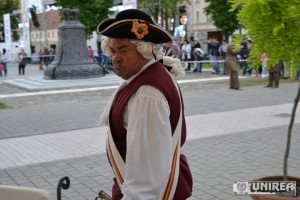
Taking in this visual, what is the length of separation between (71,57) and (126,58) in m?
17.5

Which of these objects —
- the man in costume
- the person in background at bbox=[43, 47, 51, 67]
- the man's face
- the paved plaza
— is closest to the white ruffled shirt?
the man in costume

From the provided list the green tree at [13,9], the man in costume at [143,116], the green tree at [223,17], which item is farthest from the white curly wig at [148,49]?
the green tree at [13,9]

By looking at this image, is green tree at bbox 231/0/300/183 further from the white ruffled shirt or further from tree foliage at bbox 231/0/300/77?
the white ruffled shirt

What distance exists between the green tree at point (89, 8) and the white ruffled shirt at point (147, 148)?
32.4 m

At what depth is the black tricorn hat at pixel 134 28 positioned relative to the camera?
6.66 feet

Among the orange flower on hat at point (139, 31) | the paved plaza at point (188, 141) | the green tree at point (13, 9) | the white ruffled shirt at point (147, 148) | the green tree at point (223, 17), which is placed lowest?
the paved plaza at point (188, 141)

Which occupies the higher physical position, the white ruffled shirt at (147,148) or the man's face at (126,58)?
the man's face at (126,58)

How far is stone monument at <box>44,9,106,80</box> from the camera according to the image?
1892 cm

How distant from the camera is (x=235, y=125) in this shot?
8.66 metres

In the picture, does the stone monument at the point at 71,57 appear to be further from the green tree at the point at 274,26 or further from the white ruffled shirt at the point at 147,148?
the white ruffled shirt at the point at 147,148

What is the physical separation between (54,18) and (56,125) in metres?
75.9

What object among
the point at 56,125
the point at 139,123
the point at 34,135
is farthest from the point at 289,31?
the point at 56,125

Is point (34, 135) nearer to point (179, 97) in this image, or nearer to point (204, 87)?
point (179, 97)

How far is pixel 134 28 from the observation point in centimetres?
202
